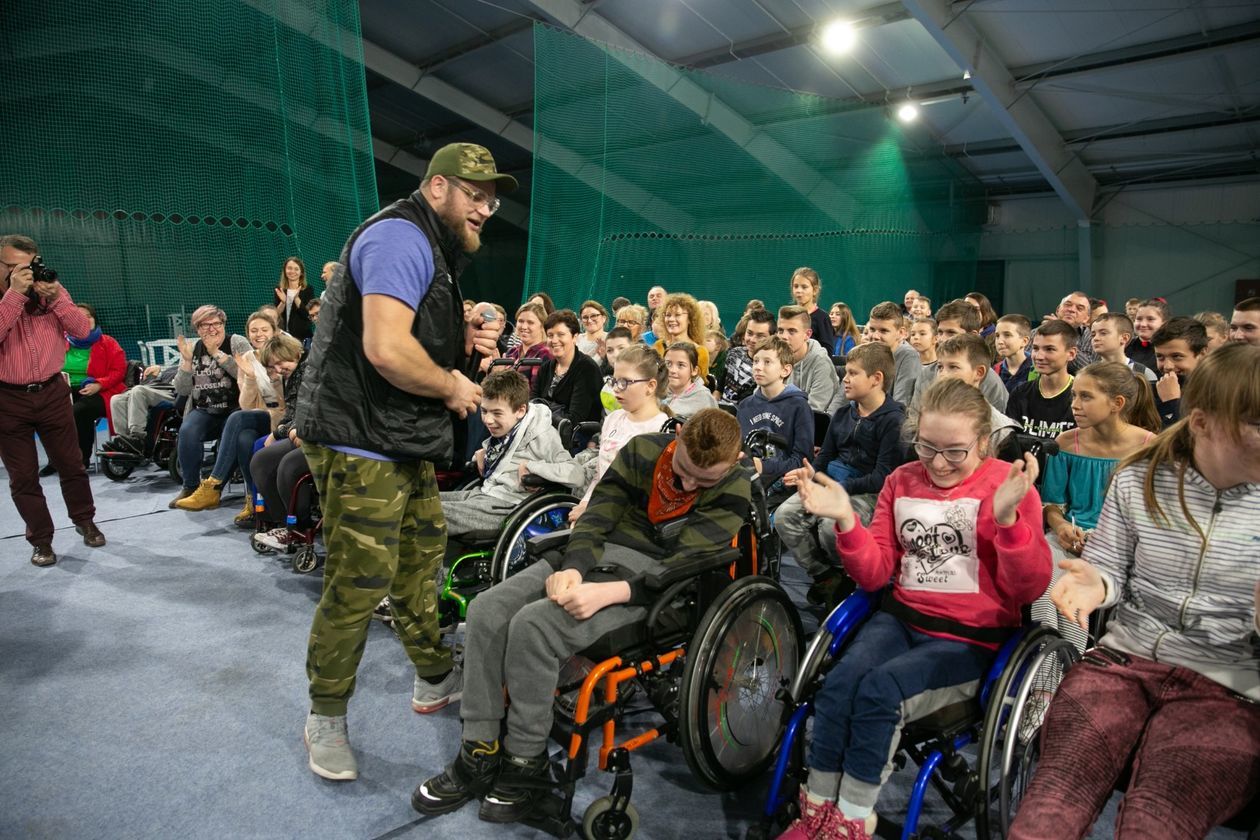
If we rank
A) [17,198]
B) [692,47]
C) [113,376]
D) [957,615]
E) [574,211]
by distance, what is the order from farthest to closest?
[692,47]
[574,211]
[17,198]
[113,376]
[957,615]

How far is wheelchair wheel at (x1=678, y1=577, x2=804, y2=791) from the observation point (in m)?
1.82

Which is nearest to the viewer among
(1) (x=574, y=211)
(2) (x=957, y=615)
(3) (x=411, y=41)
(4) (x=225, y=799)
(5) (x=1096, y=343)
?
(2) (x=957, y=615)

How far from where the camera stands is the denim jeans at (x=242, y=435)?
4508mm

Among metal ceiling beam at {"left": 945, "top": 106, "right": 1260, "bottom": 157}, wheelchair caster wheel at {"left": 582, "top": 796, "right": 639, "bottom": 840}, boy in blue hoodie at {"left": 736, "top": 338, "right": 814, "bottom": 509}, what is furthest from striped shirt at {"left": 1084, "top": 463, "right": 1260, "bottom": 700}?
metal ceiling beam at {"left": 945, "top": 106, "right": 1260, "bottom": 157}

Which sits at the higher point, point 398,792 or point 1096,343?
point 1096,343

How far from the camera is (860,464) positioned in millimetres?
2924

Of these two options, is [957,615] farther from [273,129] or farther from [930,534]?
[273,129]

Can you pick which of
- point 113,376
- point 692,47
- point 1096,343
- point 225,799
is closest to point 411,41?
point 692,47

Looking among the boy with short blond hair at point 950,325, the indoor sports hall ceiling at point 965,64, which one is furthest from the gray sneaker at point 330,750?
the indoor sports hall ceiling at point 965,64

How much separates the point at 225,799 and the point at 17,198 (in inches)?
254

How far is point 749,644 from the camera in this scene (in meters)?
2.07

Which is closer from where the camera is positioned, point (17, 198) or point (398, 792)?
point (398, 792)

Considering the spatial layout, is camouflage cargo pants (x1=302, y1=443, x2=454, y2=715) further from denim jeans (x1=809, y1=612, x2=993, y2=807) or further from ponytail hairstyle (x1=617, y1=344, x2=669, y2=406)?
denim jeans (x1=809, y1=612, x2=993, y2=807)

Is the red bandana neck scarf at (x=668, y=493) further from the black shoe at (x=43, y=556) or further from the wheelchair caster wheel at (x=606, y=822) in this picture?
the black shoe at (x=43, y=556)
